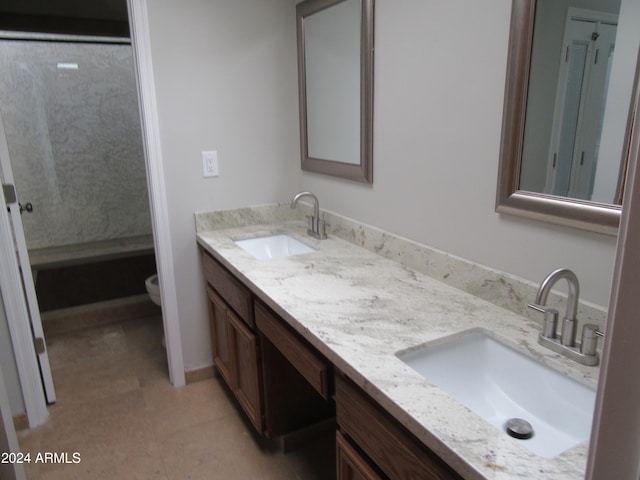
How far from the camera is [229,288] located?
1953 mm

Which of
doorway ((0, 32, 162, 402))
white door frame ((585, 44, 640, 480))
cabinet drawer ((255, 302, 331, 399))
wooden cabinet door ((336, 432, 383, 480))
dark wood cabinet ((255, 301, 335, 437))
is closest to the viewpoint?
white door frame ((585, 44, 640, 480))

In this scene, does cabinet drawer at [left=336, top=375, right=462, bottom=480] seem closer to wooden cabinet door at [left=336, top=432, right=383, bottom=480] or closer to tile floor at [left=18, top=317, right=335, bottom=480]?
wooden cabinet door at [left=336, top=432, right=383, bottom=480]

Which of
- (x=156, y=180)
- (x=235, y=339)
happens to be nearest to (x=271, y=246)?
(x=235, y=339)

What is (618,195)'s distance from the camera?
1021 millimetres

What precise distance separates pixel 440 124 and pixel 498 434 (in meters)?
1.00

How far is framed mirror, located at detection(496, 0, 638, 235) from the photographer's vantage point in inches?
39.7

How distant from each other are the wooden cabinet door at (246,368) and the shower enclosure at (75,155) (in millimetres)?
1826

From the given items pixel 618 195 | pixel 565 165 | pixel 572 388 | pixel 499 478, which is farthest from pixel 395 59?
pixel 499 478

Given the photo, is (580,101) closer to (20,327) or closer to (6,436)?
(6,436)

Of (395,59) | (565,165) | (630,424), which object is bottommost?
(630,424)

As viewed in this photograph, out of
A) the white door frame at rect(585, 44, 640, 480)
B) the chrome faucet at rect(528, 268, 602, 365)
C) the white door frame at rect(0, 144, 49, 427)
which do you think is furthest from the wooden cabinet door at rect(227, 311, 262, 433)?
the white door frame at rect(585, 44, 640, 480)

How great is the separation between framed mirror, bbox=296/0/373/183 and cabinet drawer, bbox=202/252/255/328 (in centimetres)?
67

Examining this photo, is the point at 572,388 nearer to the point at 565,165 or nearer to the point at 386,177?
the point at 565,165

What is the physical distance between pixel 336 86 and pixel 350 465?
5.10 feet
